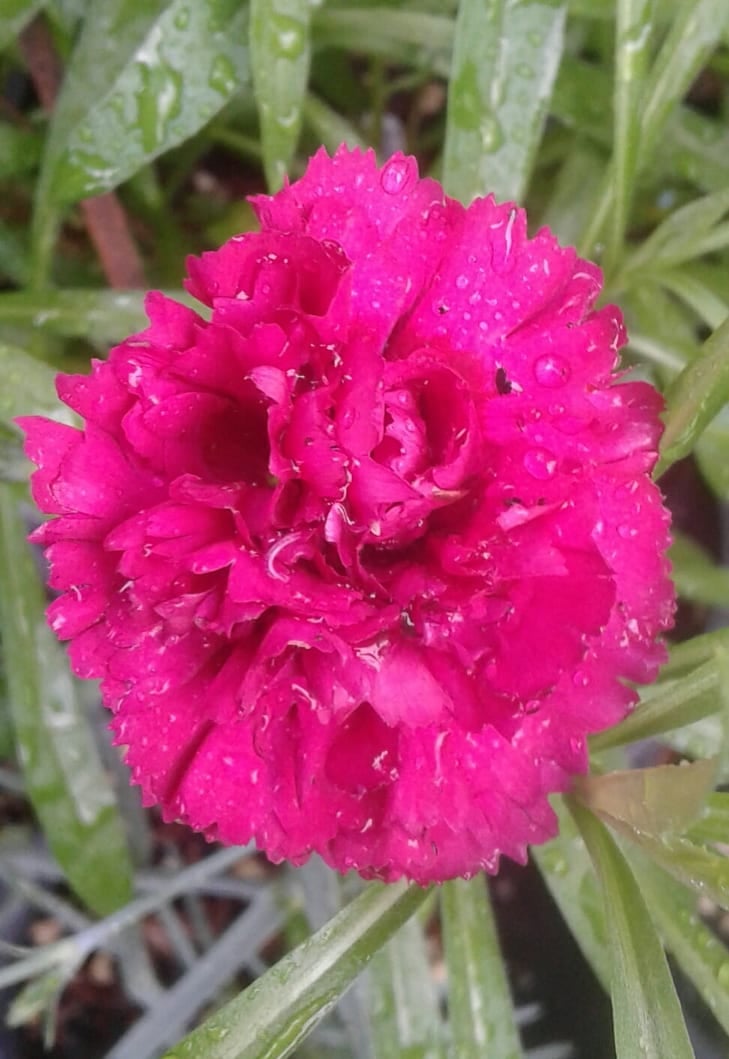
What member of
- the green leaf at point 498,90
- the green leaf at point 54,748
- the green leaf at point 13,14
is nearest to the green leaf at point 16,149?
the green leaf at point 13,14

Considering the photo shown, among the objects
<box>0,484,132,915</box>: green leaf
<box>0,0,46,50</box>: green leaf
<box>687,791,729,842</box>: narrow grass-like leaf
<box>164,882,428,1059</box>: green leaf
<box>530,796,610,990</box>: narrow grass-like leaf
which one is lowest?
<box>0,484,132,915</box>: green leaf

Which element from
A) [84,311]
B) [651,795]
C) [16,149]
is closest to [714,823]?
[651,795]

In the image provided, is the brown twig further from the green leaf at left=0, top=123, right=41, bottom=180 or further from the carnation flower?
the carnation flower

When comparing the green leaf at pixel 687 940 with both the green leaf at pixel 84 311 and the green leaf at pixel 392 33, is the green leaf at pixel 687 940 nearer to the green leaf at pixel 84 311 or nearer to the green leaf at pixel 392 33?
the green leaf at pixel 84 311

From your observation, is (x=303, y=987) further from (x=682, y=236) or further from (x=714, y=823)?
(x=682, y=236)

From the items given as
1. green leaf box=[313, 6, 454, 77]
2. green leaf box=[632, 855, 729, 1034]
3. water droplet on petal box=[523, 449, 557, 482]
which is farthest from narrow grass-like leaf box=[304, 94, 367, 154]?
green leaf box=[632, 855, 729, 1034]

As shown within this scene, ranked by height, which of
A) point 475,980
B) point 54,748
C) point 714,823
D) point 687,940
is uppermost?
point 714,823
